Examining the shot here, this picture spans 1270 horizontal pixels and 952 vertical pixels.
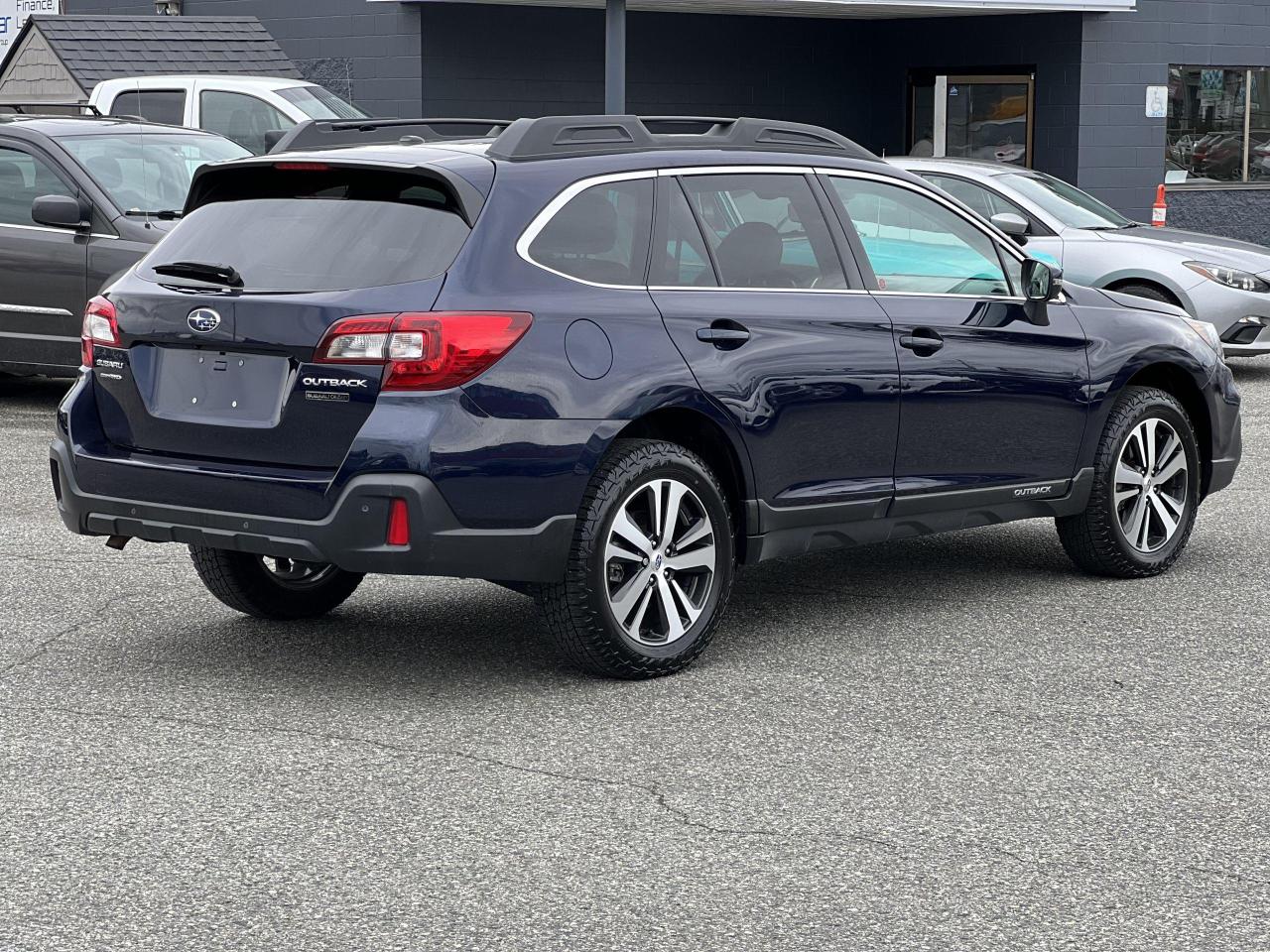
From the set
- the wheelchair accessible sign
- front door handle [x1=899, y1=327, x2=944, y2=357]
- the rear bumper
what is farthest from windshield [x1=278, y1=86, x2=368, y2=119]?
the rear bumper

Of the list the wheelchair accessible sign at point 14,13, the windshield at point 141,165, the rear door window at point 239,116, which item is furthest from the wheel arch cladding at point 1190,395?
the wheelchair accessible sign at point 14,13

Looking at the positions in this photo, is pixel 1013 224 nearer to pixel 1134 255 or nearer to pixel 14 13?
pixel 1134 255

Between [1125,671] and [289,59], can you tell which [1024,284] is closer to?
[1125,671]

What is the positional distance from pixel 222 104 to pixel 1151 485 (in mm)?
11464

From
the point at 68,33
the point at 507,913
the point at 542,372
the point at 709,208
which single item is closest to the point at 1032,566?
the point at 709,208

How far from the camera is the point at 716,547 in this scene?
6043 millimetres

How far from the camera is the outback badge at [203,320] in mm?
5656

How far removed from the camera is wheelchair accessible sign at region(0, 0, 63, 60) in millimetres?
27000

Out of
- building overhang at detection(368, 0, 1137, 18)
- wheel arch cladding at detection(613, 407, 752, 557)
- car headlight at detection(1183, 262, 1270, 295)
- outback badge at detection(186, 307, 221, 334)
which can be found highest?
building overhang at detection(368, 0, 1137, 18)

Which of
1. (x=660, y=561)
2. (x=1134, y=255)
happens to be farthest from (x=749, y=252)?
(x=1134, y=255)

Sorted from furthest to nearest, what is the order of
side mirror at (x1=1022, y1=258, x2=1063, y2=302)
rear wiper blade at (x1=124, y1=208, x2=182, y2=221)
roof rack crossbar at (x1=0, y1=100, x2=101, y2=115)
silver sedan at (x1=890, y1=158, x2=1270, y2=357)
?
roof rack crossbar at (x1=0, y1=100, x2=101, y2=115) < silver sedan at (x1=890, y1=158, x2=1270, y2=357) < rear wiper blade at (x1=124, y1=208, x2=182, y2=221) < side mirror at (x1=1022, y1=258, x2=1063, y2=302)

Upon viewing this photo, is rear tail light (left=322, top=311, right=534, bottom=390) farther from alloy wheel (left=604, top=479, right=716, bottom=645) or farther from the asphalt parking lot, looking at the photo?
the asphalt parking lot

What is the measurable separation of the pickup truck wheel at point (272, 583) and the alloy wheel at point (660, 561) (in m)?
1.19

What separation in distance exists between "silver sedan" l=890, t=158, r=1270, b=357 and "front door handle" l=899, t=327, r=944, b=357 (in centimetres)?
689
